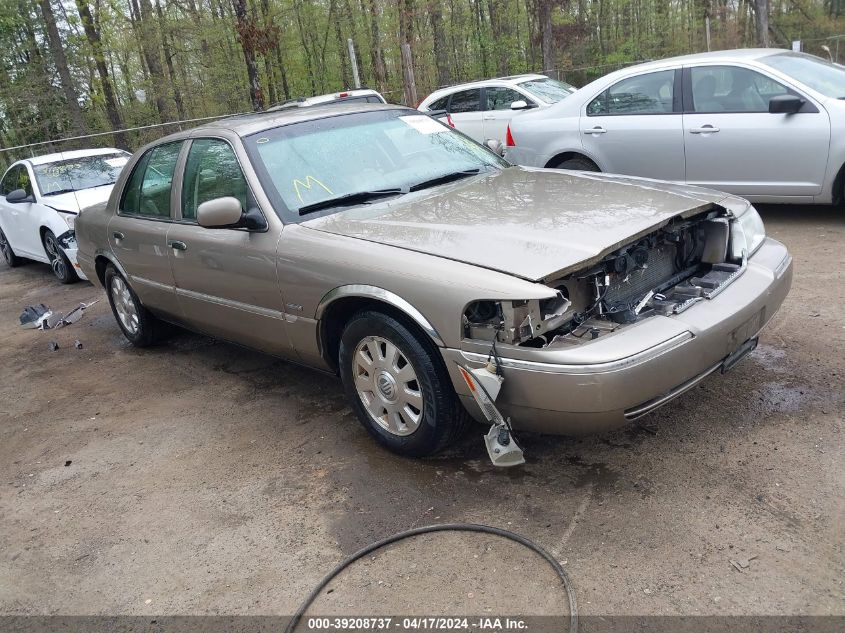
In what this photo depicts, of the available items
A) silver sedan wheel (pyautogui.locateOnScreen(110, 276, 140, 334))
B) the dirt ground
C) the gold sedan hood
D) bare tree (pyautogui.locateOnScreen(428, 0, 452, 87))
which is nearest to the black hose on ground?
the dirt ground

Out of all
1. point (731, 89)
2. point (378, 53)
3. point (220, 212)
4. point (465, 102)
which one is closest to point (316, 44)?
point (378, 53)

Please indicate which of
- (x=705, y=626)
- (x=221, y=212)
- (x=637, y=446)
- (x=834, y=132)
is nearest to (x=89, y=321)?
(x=221, y=212)

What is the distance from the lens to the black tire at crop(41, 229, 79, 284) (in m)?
8.65

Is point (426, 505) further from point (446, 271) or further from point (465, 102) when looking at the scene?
point (465, 102)

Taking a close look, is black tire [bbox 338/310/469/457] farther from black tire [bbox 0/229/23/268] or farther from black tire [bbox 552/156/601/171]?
black tire [bbox 0/229/23/268]

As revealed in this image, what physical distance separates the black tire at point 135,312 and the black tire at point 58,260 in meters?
3.07

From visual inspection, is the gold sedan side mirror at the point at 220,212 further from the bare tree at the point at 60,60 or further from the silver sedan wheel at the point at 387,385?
the bare tree at the point at 60,60

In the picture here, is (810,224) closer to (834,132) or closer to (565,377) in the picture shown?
(834,132)

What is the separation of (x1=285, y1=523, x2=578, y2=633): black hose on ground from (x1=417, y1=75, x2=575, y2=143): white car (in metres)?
8.03

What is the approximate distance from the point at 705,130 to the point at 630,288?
13.1ft

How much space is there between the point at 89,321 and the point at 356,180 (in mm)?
4214

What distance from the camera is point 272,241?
384 centimetres

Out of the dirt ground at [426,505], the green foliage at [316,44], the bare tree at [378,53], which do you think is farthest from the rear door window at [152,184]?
the bare tree at [378,53]

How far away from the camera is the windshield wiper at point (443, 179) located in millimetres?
4188
